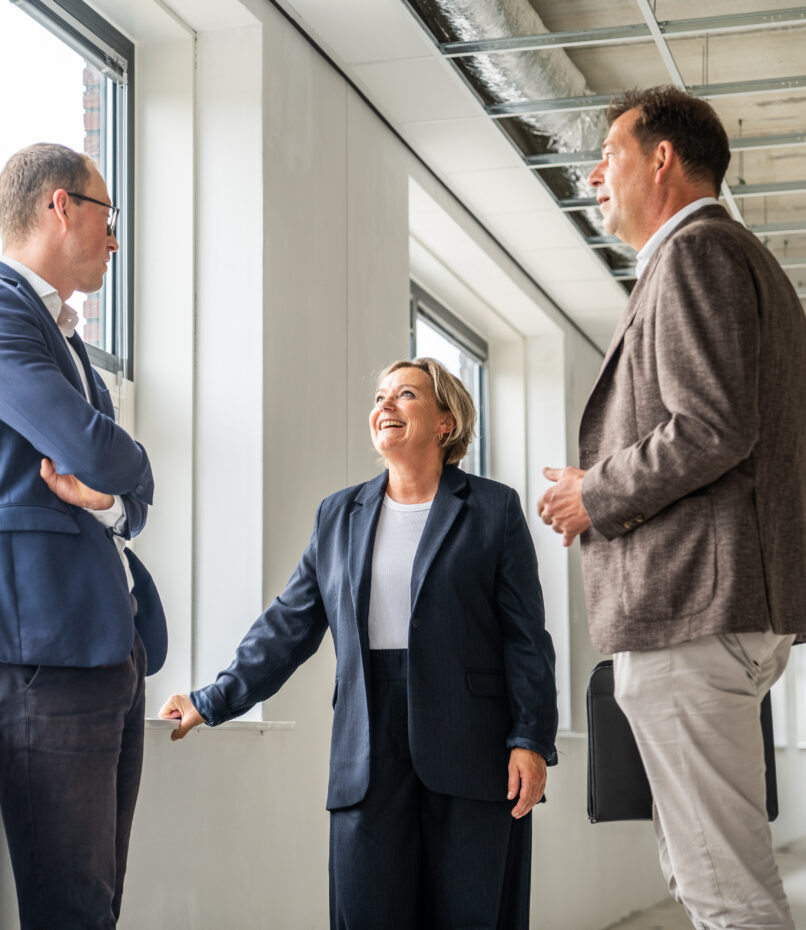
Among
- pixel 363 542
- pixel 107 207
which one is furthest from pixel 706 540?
pixel 107 207

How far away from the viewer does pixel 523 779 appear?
2.49 m

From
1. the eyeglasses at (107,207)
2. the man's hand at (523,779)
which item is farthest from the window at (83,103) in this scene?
the man's hand at (523,779)

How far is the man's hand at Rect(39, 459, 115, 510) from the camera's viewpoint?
200 cm

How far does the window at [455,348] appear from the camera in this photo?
6.76 m

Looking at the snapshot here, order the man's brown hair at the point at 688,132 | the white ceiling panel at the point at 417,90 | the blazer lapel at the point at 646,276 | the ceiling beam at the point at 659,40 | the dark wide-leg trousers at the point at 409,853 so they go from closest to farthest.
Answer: the blazer lapel at the point at 646,276
the man's brown hair at the point at 688,132
the dark wide-leg trousers at the point at 409,853
the ceiling beam at the point at 659,40
the white ceiling panel at the point at 417,90

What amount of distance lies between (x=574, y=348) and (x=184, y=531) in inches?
195

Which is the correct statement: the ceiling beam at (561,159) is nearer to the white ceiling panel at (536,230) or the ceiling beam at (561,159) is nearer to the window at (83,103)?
the white ceiling panel at (536,230)

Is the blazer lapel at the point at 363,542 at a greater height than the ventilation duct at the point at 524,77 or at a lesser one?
lesser

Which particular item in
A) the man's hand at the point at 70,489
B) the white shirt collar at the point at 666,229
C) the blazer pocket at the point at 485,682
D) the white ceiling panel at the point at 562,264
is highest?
the white ceiling panel at the point at 562,264

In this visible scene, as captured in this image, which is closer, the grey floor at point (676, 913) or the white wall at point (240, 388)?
the white wall at point (240, 388)

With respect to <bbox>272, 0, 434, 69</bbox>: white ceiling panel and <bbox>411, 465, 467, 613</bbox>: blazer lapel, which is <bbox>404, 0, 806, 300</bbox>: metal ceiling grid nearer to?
<bbox>272, 0, 434, 69</bbox>: white ceiling panel

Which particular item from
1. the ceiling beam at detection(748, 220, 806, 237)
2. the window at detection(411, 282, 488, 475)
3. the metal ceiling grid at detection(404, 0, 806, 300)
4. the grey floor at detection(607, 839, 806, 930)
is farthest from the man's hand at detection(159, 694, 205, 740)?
the grey floor at detection(607, 839, 806, 930)

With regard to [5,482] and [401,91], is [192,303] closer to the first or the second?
→ [401,91]

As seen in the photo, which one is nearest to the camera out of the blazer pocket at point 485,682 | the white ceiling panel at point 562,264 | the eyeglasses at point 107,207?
the eyeglasses at point 107,207
